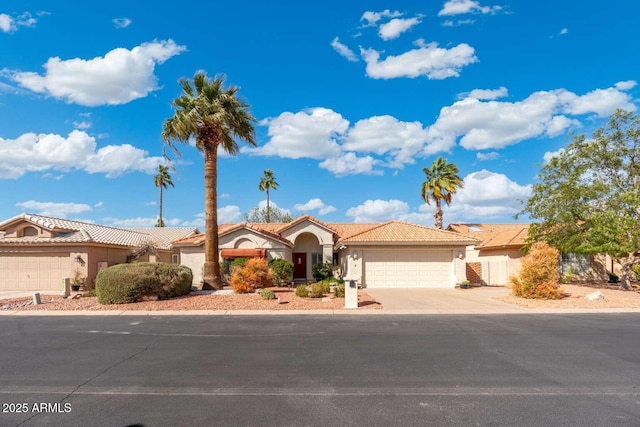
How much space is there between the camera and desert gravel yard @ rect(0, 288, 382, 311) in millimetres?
16797

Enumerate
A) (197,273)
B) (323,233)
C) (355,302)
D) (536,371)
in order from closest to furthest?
1. (536,371)
2. (355,302)
3. (197,273)
4. (323,233)

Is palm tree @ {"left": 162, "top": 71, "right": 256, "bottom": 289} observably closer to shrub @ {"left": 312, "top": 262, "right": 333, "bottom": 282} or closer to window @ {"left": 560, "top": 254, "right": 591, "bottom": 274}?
shrub @ {"left": 312, "top": 262, "right": 333, "bottom": 282}

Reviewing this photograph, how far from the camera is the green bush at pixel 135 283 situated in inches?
692

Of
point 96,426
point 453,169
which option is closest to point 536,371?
point 96,426

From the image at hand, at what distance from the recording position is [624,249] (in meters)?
21.6

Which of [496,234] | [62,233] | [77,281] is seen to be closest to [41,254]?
[62,233]

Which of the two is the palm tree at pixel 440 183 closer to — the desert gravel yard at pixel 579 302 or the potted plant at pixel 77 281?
the desert gravel yard at pixel 579 302

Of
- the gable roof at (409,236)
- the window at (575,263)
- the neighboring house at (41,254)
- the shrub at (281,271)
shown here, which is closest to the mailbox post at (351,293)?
the shrub at (281,271)

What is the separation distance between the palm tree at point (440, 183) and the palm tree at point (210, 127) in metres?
20.6

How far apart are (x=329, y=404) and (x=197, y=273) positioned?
24640 millimetres

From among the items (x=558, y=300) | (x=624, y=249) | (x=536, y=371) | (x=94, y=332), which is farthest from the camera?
(x=624, y=249)

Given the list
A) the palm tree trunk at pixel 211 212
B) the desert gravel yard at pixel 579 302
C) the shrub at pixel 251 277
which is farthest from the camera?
the palm tree trunk at pixel 211 212

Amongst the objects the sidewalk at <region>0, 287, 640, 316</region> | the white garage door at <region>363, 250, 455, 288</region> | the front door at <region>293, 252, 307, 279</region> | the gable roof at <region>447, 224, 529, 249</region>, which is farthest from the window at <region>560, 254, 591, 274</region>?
the front door at <region>293, 252, 307, 279</region>

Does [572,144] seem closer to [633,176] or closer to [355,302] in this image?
[633,176]
